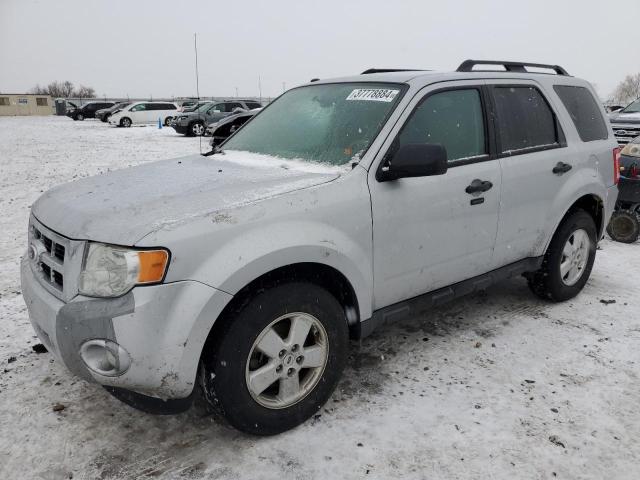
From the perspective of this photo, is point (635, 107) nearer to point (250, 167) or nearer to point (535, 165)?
point (535, 165)

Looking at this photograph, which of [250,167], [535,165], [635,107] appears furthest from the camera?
[635,107]

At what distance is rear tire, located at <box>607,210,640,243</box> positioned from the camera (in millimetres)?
6230

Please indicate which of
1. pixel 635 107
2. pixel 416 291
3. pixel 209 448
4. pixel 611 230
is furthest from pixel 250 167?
pixel 635 107

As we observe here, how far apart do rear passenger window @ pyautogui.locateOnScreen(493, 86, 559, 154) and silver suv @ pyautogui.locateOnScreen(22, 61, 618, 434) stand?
0.02 metres

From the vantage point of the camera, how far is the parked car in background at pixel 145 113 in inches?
1234

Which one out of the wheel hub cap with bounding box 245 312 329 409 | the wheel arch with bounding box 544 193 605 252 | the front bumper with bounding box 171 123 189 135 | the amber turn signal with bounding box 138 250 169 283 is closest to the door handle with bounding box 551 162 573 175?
the wheel arch with bounding box 544 193 605 252

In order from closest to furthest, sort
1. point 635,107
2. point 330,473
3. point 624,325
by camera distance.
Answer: point 330,473
point 624,325
point 635,107

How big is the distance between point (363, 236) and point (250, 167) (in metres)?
0.83

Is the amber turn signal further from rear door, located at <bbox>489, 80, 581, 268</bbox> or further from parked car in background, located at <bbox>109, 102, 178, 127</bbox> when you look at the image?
parked car in background, located at <bbox>109, 102, 178, 127</bbox>

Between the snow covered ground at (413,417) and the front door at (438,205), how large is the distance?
0.57m

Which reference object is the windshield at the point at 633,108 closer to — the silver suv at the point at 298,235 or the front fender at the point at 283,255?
the silver suv at the point at 298,235

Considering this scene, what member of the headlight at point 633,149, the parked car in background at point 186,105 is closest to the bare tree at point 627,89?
the parked car in background at point 186,105

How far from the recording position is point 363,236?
2.68 m

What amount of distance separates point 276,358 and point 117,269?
2.82 feet
